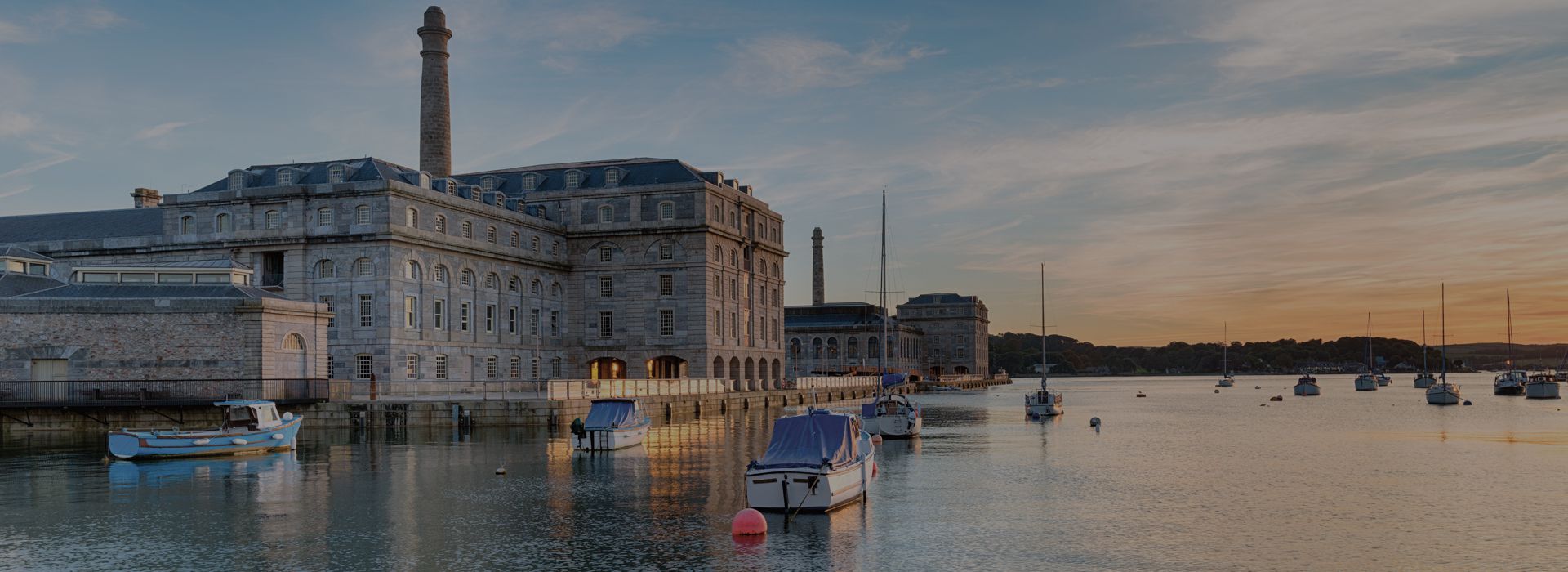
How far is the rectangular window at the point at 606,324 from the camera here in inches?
4003

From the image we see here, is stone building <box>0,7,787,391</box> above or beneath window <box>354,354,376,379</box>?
above

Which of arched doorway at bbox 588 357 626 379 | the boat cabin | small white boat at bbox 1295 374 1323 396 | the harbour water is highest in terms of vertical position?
arched doorway at bbox 588 357 626 379

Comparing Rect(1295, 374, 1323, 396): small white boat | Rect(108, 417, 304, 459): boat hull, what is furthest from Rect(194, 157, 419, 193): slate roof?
Rect(1295, 374, 1323, 396): small white boat

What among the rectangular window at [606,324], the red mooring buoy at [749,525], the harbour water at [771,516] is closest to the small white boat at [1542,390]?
the harbour water at [771,516]

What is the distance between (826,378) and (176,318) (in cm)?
7463

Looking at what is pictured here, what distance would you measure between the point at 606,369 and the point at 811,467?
75.8 meters

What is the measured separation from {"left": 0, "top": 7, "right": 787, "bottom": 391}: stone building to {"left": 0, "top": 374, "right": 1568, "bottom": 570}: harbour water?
80.9 ft

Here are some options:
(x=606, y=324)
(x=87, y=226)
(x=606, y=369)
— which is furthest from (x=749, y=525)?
(x=87, y=226)

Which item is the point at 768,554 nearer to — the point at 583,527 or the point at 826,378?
the point at 583,527

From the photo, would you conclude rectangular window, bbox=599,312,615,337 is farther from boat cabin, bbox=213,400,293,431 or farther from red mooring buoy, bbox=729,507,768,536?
red mooring buoy, bbox=729,507,768,536

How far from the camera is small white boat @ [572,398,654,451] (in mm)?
50531

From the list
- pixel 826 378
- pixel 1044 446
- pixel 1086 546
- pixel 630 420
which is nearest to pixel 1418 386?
pixel 826 378

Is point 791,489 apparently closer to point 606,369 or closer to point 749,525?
point 749,525

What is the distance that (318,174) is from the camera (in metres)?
84.8
